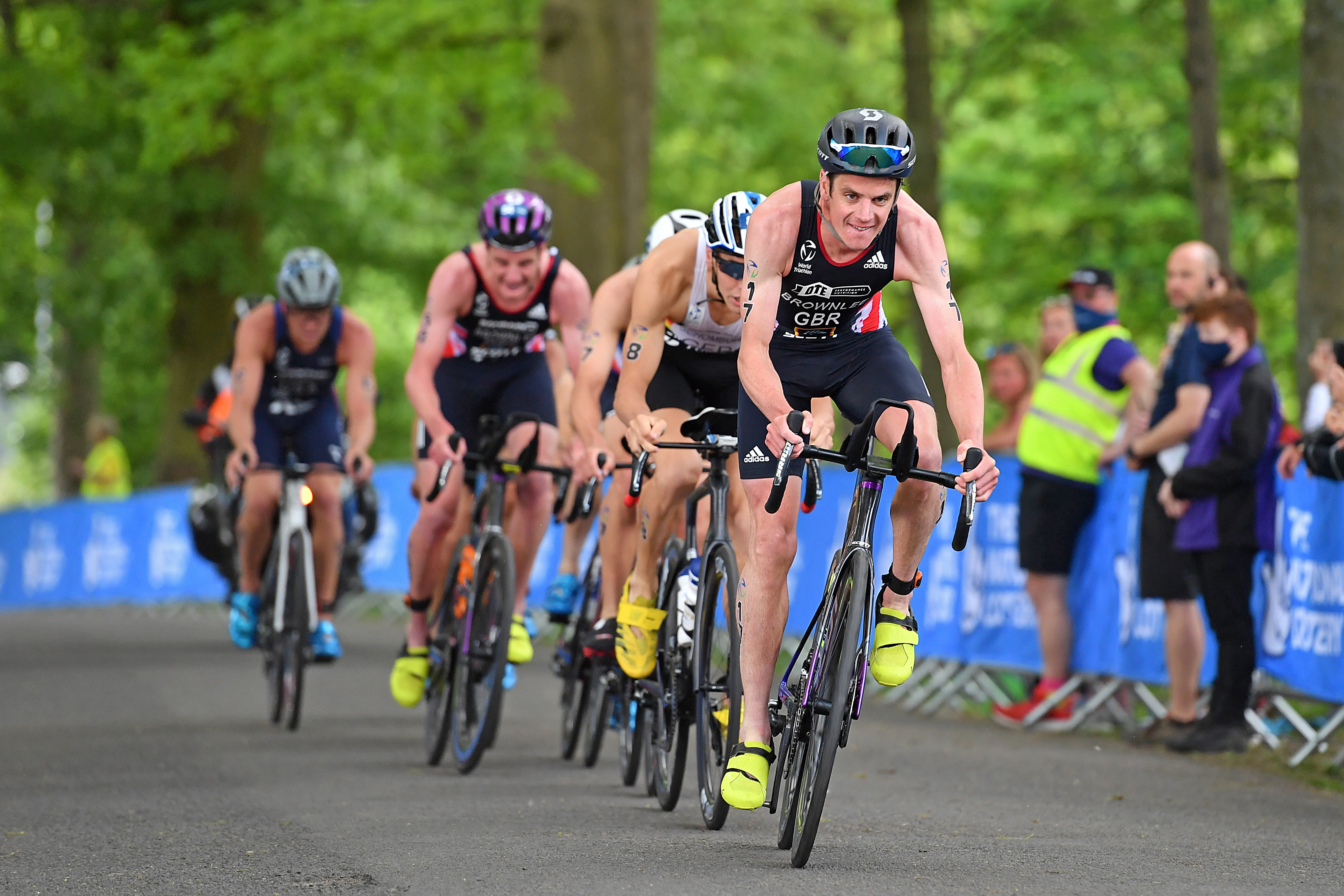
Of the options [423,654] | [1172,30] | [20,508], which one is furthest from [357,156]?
[423,654]

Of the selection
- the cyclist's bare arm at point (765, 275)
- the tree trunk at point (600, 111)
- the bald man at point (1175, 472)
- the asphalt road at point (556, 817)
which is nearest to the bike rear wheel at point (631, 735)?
the asphalt road at point (556, 817)

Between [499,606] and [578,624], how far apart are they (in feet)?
2.41

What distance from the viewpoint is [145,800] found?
7.94 m

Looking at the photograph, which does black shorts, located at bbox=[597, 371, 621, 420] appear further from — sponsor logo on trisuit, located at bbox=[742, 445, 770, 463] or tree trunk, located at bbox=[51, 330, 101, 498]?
tree trunk, located at bbox=[51, 330, 101, 498]

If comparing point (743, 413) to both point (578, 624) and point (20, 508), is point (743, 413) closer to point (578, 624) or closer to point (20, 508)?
point (578, 624)

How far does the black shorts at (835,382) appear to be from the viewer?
20.6ft

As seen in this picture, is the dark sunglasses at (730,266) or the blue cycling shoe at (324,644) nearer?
the dark sunglasses at (730,266)

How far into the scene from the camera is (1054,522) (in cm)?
1143

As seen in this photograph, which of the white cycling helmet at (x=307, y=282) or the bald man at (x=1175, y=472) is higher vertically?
the white cycling helmet at (x=307, y=282)

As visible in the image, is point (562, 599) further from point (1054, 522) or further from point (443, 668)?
point (1054, 522)

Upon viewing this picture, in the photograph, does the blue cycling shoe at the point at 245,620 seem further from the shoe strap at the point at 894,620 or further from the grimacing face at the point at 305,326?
the shoe strap at the point at 894,620

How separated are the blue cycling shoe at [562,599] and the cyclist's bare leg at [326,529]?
1.54 meters

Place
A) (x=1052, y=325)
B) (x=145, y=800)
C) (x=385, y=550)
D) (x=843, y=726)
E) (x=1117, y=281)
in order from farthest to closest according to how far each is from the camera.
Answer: (x=1117, y=281), (x=385, y=550), (x=1052, y=325), (x=145, y=800), (x=843, y=726)

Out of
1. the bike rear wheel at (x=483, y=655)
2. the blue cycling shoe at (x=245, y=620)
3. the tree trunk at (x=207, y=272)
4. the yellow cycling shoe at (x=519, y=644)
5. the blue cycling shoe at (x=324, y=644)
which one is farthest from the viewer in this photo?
the tree trunk at (x=207, y=272)
